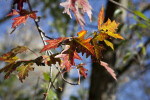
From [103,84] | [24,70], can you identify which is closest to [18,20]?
[24,70]

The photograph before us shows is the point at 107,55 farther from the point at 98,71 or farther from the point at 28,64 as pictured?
the point at 28,64

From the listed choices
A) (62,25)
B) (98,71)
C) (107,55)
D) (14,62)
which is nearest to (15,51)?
(14,62)

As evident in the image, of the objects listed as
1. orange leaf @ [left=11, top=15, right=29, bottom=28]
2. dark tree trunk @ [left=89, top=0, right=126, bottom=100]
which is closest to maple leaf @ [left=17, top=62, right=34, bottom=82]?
orange leaf @ [left=11, top=15, right=29, bottom=28]

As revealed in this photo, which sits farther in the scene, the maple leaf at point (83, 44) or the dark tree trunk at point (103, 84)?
the dark tree trunk at point (103, 84)

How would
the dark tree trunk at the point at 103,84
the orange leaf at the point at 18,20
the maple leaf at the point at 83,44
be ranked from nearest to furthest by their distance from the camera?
the maple leaf at the point at 83,44, the orange leaf at the point at 18,20, the dark tree trunk at the point at 103,84

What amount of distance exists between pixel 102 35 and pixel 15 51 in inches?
13.2

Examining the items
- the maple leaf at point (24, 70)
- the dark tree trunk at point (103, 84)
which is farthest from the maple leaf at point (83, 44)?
the dark tree trunk at point (103, 84)

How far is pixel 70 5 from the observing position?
578 mm

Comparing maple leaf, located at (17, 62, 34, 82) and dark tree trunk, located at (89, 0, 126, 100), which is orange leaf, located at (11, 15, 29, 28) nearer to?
maple leaf, located at (17, 62, 34, 82)

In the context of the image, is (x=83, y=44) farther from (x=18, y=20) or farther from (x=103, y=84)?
(x=103, y=84)

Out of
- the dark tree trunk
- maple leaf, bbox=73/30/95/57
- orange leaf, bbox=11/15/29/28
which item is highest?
orange leaf, bbox=11/15/29/28

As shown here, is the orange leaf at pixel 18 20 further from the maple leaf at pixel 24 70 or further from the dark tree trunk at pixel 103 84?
the dark tree trunk at pixel 103 84

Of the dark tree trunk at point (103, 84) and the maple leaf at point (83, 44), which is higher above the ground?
the maple leaf at point (83, 44)

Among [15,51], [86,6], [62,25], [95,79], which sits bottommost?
[95,79]
